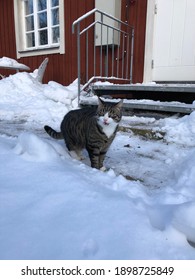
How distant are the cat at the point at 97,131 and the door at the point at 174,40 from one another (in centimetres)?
287

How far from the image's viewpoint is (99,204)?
137 cm

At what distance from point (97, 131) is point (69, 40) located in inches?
204

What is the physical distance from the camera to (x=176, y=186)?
5.88ft

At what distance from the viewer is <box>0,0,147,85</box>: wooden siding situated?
5090 mm

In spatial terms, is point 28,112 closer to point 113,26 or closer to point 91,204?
point 113,26

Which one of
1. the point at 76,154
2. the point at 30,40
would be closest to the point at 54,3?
the point at 30,40

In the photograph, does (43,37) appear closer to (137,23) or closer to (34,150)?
(137,23)

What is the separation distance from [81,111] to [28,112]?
2.14 m

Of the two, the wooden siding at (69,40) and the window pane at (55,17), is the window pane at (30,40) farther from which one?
the window pane at (55,17)

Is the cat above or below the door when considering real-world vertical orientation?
below

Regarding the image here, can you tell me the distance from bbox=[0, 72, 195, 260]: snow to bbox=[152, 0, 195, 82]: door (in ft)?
7.72

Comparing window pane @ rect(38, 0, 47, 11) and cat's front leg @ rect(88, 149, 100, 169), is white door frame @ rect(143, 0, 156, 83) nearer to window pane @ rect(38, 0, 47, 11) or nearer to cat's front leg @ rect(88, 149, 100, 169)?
cat's front leg @ rect(88, 149, 100, 169)

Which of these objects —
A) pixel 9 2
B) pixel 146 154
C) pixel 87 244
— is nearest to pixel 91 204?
pixel 87 244

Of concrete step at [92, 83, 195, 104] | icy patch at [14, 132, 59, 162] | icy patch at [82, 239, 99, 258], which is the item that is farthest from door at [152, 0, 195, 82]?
icy patch at [82, 239, 99, 258]
